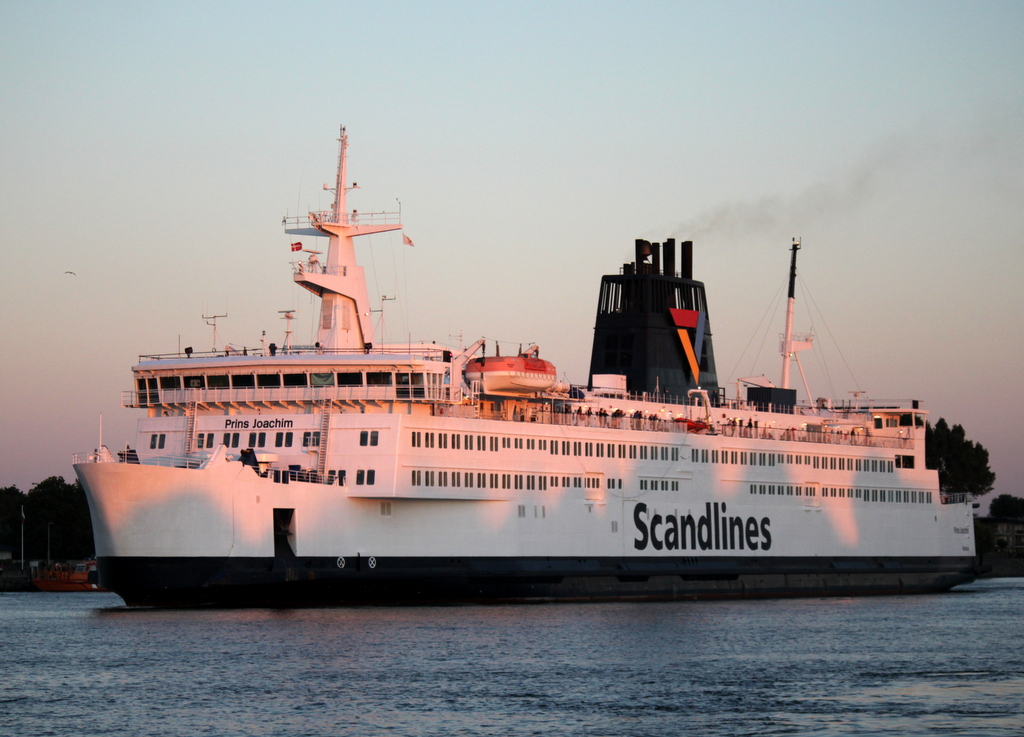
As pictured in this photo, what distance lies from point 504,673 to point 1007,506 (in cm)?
15467

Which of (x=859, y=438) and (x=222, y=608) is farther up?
(x=859, y=438)

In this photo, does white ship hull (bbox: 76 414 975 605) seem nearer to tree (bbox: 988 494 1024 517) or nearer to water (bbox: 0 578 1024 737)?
water (bbox: 0 578 1024 737)

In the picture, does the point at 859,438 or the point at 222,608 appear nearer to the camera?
the point at 222,608

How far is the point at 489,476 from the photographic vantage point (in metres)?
51.1

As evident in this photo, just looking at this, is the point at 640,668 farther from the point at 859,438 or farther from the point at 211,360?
the point at 859,438

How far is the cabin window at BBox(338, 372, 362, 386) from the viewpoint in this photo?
161 feet

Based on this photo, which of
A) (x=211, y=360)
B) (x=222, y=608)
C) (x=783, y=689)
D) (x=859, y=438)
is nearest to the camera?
(x=783, y=689)

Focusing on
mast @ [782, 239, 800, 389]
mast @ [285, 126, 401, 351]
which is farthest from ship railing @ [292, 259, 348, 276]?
mast @ [782, 239, 800, 389]

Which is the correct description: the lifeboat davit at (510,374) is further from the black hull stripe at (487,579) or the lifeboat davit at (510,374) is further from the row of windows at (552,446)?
the black hull stripe at (487,579)

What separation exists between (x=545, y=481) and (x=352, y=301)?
933cm

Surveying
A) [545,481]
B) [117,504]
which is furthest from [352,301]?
[117,504]

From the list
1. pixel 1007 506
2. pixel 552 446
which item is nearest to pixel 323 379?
pixel 552 446

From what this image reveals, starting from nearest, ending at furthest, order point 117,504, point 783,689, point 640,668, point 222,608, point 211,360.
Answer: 1. point 783,689
2. point 640,668
3. point 117,504
4. point 222,608
5. point 211,360

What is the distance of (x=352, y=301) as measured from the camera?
2080 inches
